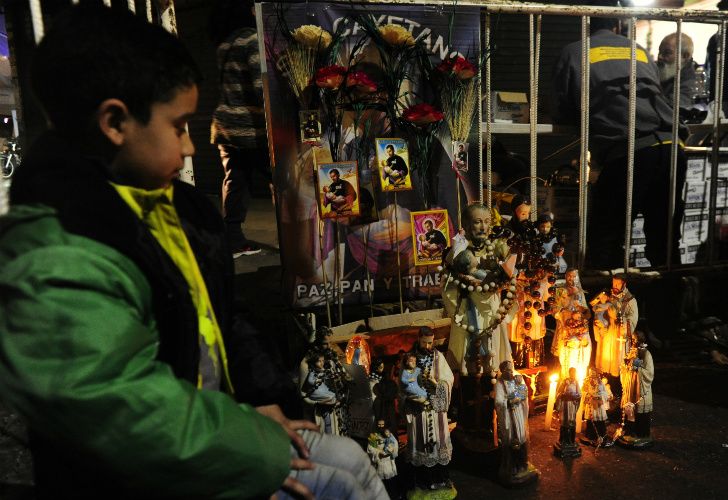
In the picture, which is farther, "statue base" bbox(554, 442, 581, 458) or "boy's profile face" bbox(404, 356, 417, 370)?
"statue base" bbox(554, 442, 581, 458)

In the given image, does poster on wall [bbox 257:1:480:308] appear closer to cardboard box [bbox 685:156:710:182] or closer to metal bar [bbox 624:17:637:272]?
metal bar [bbox 624:17:637:272]

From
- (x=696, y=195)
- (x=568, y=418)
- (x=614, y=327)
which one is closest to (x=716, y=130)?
(x=696, y=195)

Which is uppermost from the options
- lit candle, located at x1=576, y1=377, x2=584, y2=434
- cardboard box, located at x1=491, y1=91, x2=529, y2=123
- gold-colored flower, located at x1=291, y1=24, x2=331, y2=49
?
gold-colored flower, located at x1=291, y1=24, x2=331, y2=49

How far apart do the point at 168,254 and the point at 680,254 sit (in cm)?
486

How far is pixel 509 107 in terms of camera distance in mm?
4328

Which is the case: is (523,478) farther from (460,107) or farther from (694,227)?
(694,227)

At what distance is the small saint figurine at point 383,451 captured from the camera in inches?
100

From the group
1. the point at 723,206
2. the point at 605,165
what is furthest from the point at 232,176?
the point at 723,206

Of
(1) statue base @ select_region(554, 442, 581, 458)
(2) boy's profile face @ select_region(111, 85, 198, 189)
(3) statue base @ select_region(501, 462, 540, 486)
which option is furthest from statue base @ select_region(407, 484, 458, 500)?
(2) boy's profile face @ select_region(111, 85, 198, 189)

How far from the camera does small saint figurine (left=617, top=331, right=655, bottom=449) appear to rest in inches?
120

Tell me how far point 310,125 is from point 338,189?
1.39ft

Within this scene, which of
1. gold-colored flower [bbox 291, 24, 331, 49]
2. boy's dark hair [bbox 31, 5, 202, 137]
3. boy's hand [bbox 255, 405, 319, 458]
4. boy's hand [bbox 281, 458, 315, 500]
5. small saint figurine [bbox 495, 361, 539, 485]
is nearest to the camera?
boy's dark hair [bbox 31, 5, 202, 137]

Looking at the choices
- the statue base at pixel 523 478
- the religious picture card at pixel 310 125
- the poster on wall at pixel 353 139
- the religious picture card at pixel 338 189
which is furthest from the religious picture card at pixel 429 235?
the statue base at pixel 523 478

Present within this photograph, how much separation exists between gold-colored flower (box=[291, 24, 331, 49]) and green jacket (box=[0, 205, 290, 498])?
2542 mm
